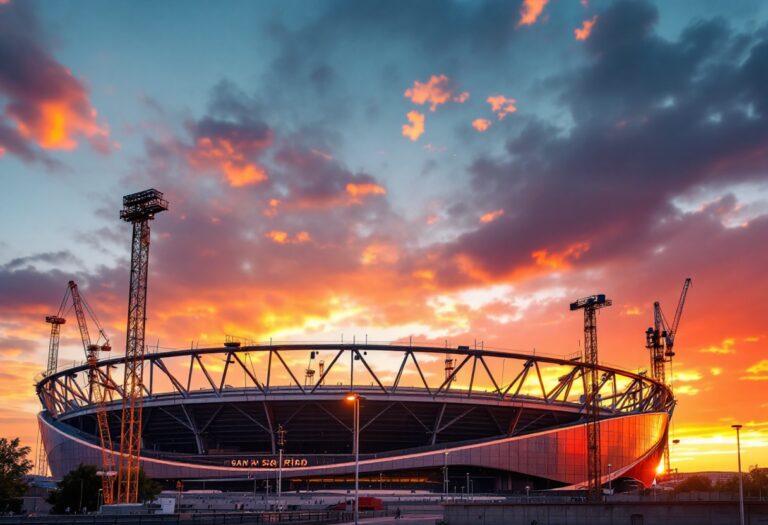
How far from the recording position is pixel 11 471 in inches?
3027

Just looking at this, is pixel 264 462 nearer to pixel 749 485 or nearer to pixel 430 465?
pixel 430 465

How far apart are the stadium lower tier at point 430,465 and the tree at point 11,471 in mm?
45976

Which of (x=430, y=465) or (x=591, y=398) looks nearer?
(x=430, y=465)

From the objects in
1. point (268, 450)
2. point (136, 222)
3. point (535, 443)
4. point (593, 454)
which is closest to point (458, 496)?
point (535, 443)

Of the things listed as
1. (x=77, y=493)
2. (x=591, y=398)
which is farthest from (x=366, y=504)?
(x=591, y=398)

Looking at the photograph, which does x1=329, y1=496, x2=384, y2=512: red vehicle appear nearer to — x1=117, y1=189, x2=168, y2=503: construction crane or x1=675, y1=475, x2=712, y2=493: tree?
x1=117, y1=189, x2=168, y2=503: construction crane

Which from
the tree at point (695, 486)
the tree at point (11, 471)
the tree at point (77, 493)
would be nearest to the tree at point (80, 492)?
the tree at point (77, 493)

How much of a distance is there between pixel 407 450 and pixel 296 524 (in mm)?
72006

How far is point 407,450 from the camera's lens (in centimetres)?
12319

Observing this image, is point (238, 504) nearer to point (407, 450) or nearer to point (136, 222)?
point (407, 450)

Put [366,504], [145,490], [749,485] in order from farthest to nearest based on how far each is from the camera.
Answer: [749,485], [145,490], [366,504]

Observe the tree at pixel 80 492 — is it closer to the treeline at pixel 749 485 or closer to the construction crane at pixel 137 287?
the construction crane at pixel 137 287

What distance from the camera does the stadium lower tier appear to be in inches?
4783

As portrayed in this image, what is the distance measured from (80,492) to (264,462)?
32550 mm
